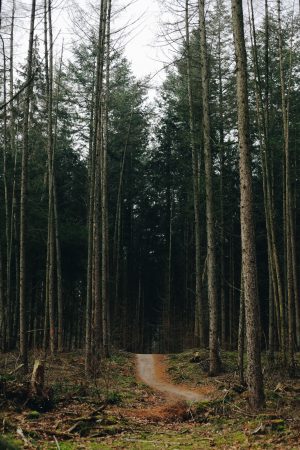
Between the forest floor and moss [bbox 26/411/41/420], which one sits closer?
the forest floor

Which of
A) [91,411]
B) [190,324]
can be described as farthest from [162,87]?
[91,411]

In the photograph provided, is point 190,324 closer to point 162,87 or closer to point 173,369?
point 173,369

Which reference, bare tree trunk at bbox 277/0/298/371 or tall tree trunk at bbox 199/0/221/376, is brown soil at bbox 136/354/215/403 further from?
bare tree trunk at bbox 277/0/298/371

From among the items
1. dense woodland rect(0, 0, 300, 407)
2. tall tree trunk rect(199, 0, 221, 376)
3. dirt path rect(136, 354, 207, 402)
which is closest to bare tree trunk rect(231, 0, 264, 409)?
dense woodland rect(0, 0, 300, 407)

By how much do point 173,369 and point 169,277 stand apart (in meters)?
12.9

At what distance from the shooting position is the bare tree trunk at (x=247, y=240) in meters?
7.94

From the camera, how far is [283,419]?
689cm

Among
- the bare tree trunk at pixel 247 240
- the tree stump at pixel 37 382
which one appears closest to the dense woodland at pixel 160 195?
the bare tree trunk at pixel 247 240

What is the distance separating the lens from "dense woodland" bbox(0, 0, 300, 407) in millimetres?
12070

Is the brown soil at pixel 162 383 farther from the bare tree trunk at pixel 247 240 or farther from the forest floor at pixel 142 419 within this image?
the bare tree trunk at pixel 247 240

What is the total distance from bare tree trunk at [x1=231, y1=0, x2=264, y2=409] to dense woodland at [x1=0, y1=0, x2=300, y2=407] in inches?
1.0

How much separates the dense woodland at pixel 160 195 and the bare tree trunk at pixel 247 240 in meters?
0.03

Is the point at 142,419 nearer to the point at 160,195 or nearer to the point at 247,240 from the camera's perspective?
the point at 247,240

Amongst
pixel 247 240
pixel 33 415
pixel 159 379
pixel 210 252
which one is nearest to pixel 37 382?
pixel 33 415
